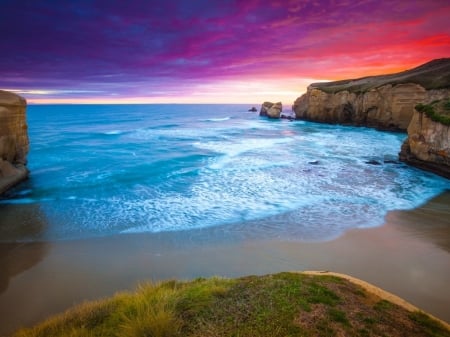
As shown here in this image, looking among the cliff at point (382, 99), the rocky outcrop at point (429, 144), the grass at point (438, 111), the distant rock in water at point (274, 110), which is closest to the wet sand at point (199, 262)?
the rocky outcrop at point (429, 144)

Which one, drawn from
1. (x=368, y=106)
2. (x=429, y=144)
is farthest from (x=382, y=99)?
(x=429, y=144)

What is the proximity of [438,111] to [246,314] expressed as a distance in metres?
22.6

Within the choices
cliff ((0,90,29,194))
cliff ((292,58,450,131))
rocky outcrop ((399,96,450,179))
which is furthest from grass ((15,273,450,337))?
cliff ((292,58,450,131))

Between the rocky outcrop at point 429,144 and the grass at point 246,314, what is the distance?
17798 mm

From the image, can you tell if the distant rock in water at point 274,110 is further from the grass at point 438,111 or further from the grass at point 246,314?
the grass at point 246,314

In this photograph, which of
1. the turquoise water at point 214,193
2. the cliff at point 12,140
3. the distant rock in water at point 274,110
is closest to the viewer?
the turquoise water at point 214,193

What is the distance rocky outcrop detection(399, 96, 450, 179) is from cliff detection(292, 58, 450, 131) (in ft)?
73.8

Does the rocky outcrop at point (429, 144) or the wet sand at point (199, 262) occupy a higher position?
the rocky outcrop at point (429, 144)

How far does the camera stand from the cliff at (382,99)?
41656 millimetres

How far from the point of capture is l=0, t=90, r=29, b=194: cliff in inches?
699

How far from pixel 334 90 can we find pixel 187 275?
58.6 metres

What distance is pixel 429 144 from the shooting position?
2050 centimetres

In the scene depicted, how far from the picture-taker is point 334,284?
641 centimetres

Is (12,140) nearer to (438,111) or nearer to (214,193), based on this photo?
(214,193)
